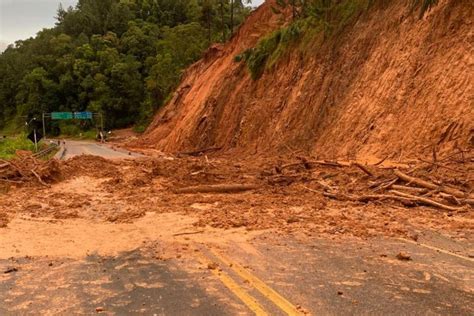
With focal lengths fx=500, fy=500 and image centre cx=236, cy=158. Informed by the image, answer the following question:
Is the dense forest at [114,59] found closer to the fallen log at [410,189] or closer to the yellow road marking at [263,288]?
the fallen log at [410,189]

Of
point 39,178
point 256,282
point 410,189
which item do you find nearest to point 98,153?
point 39,178

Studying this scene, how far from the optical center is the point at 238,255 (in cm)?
678

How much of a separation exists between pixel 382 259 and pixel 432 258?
0.64 m

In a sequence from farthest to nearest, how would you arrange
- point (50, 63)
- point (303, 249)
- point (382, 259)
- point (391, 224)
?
point (50, 63), point (391, 224), point (303, 249), point (382, 259)

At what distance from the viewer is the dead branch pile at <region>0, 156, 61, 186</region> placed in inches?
609

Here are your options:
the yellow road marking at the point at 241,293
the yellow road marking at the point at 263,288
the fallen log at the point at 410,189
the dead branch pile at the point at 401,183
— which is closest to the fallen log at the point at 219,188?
the dead branch pile at the point at 401,183

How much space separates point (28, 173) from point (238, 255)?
1149 cm

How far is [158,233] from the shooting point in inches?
332

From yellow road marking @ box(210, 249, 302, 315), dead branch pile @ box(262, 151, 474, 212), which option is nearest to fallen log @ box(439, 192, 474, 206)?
dead branch pile @ box(262, 151, 474, 212)

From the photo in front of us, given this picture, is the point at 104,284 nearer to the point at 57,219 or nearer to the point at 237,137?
the point at 57,219

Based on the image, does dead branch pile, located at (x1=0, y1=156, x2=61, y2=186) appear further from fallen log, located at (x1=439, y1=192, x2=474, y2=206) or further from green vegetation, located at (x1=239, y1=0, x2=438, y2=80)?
green vegetation, located at (x1=239, y1=0, x2=438, y2=80)

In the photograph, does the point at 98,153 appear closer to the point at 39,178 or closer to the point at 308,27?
the point at 308,27

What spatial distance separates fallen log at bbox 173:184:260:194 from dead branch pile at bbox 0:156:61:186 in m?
5.13

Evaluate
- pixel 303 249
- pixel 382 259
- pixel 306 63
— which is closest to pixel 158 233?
pixel 303 249
